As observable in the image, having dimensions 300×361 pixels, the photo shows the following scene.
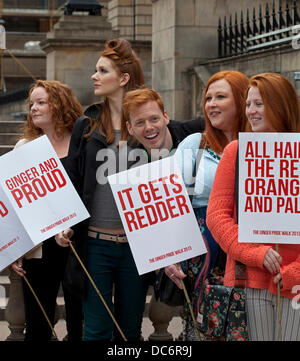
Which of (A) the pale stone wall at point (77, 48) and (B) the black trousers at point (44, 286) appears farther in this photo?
(A) the pale stone wall at point (77, 48)

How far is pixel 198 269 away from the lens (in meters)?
4.38

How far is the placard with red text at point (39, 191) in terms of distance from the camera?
4.54m

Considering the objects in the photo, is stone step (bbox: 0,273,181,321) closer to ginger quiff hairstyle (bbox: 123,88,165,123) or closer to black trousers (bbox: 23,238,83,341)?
black trousers (bbox: 23,238,83,341)

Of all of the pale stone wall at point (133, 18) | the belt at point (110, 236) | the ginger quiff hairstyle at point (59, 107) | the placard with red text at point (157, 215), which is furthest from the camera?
the pale stone wall at point (133, 18)

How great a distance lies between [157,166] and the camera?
14.1 feet

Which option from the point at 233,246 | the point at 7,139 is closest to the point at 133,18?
Answer: the point at 7,139

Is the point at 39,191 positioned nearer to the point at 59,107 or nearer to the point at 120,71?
the point at 120,71

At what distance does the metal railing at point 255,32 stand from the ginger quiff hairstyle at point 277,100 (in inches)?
250

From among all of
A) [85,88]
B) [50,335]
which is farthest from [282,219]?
[85,88]

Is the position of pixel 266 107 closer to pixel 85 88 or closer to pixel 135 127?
pixel 135 127

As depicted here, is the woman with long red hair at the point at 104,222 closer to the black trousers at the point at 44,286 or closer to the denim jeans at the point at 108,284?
the denim jeans at the point at 108,284

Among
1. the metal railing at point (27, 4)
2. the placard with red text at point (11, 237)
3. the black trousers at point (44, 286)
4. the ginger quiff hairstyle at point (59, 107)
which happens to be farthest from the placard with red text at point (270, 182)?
the metal railing at point (27, 4)

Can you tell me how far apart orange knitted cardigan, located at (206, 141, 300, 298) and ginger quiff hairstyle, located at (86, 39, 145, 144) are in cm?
98

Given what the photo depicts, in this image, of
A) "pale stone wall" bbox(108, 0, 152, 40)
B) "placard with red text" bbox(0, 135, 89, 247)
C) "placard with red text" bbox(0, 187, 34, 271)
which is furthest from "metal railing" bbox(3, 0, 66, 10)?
"placard with red text" bbox(0, 135, 89, 247)
